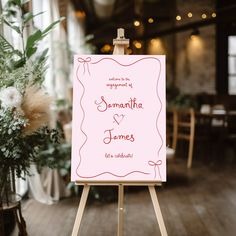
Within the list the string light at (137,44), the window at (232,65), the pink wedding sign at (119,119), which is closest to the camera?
the pink wedding sign at (119,119)

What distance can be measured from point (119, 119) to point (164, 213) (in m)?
1.62

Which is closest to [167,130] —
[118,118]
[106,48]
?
[118,118]

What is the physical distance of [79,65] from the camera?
2.64 meters

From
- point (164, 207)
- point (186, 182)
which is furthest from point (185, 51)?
point (164, 207)

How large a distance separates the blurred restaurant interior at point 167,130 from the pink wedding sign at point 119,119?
0.64 m

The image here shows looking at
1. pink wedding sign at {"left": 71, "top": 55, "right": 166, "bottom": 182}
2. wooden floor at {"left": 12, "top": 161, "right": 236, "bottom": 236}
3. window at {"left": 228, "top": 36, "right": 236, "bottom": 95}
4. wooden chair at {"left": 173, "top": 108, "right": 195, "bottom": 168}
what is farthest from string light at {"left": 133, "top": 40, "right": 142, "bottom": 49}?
pink wedding sign at {"left": 71, "top": 55, "right": 166, "bottom": 182}

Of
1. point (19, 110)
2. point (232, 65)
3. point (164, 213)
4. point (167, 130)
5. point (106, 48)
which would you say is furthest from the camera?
point (106, 48)

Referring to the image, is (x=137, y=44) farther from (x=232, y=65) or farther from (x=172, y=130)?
(x=172, y=130)

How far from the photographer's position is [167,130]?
6617 mm

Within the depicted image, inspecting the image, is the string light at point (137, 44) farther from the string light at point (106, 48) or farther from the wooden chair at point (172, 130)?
the wooden chair at point (172, 130)

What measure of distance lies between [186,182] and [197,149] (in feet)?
8.93

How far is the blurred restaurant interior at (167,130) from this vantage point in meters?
3.59

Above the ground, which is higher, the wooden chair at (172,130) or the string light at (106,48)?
the string light at (106,48)

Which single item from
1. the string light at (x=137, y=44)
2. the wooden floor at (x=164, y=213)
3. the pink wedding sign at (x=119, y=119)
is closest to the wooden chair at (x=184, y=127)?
the wooden floor at (x=164, y=213)
